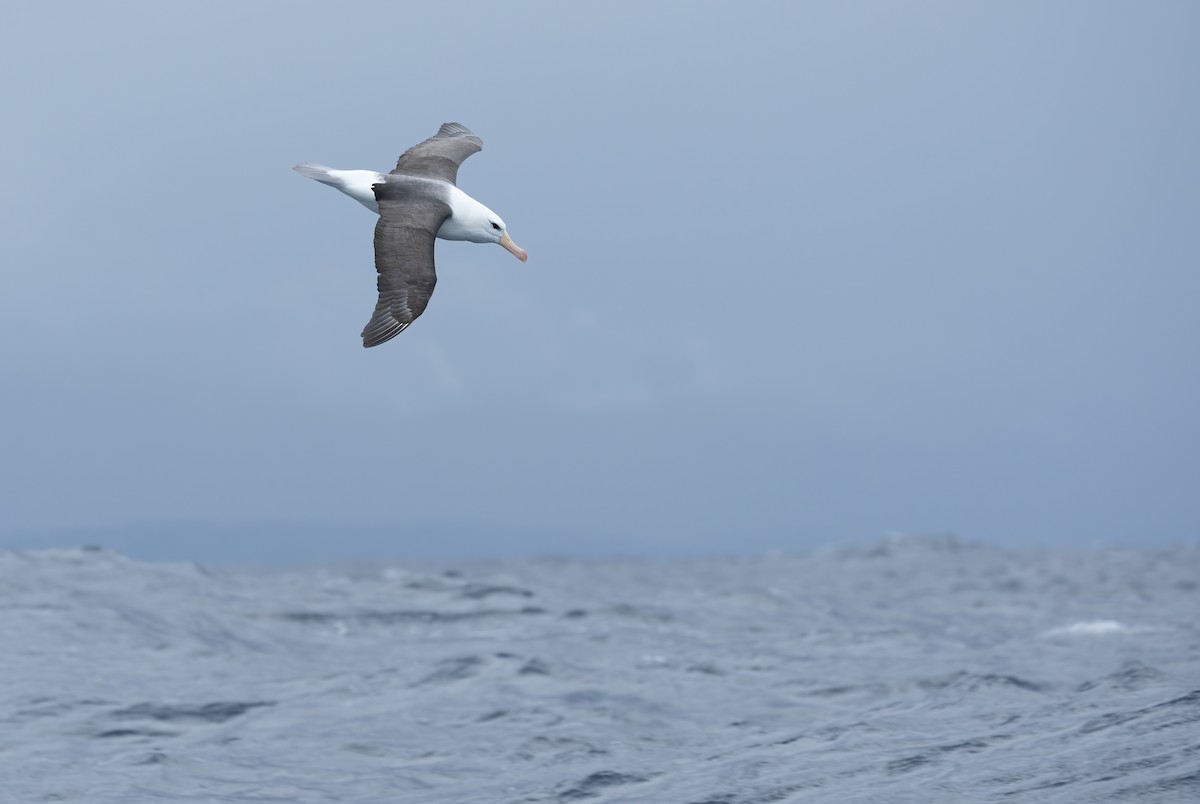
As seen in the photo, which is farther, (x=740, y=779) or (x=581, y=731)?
(x=581, y=731)

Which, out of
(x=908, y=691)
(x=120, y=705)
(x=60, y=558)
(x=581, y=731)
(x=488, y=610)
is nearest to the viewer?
(x=581, y=731)

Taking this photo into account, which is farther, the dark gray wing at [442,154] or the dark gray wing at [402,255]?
the dark gray wing at [442,154]

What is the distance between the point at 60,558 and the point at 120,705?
12.0 meters

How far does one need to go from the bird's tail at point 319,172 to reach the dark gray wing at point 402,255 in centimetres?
34

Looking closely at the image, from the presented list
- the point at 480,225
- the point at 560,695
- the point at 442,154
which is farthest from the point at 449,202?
the point at 560,695

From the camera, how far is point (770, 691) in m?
17.0

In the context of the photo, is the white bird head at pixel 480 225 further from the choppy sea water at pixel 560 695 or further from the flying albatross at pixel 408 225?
the choppy sea water at pixel 560 695

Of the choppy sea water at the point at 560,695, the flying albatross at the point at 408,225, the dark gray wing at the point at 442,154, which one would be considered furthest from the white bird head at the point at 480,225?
the choppy sea water at the point at 560,695

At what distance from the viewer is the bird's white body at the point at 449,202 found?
449 inches

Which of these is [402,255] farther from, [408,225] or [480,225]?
[480,225]

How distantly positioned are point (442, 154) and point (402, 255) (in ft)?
8.66

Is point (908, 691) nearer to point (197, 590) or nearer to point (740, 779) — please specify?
point (740, 779)

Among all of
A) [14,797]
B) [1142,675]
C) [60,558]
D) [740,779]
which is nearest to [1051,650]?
[1142,675]

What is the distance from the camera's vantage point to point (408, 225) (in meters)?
11.0
